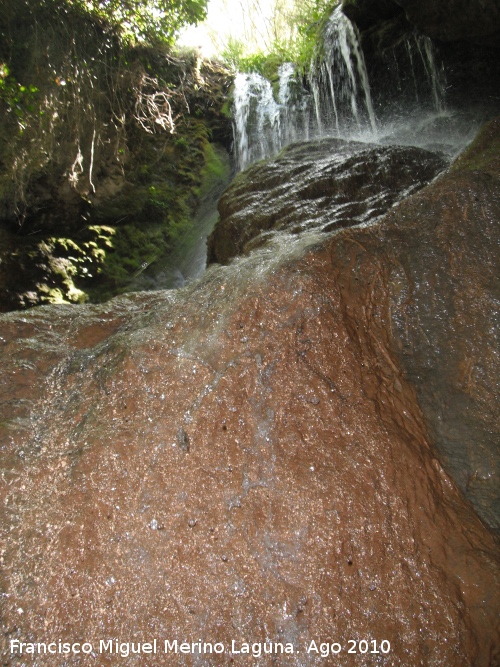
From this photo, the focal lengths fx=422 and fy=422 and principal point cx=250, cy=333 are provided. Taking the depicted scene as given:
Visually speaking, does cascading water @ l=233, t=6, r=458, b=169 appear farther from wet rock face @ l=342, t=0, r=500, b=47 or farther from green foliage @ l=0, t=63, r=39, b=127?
green foliage @ l=0, t=63, r=39, b=127

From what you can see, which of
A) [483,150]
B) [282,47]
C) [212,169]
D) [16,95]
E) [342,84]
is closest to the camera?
[483,150]

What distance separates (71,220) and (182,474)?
662 centimetres

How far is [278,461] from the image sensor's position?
1734mm

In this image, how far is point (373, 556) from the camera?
158cm

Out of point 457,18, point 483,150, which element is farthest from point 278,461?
point 457,18

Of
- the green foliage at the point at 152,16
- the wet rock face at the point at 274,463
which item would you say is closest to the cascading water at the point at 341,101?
the green foliage at the point at 152,16

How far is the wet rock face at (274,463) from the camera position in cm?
147

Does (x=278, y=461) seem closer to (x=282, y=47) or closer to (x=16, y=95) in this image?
(x=16, y=95)

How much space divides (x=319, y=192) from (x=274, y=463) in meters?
3.30

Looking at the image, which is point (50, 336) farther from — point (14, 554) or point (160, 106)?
point (160, 106)

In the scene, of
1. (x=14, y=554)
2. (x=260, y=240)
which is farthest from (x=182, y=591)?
(x=260, y=240)

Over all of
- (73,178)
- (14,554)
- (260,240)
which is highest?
(73,178)

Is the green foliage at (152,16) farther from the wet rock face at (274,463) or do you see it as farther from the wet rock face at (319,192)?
the wet rock face at (274,463)

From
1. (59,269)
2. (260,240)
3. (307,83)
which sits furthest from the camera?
(307,83)
